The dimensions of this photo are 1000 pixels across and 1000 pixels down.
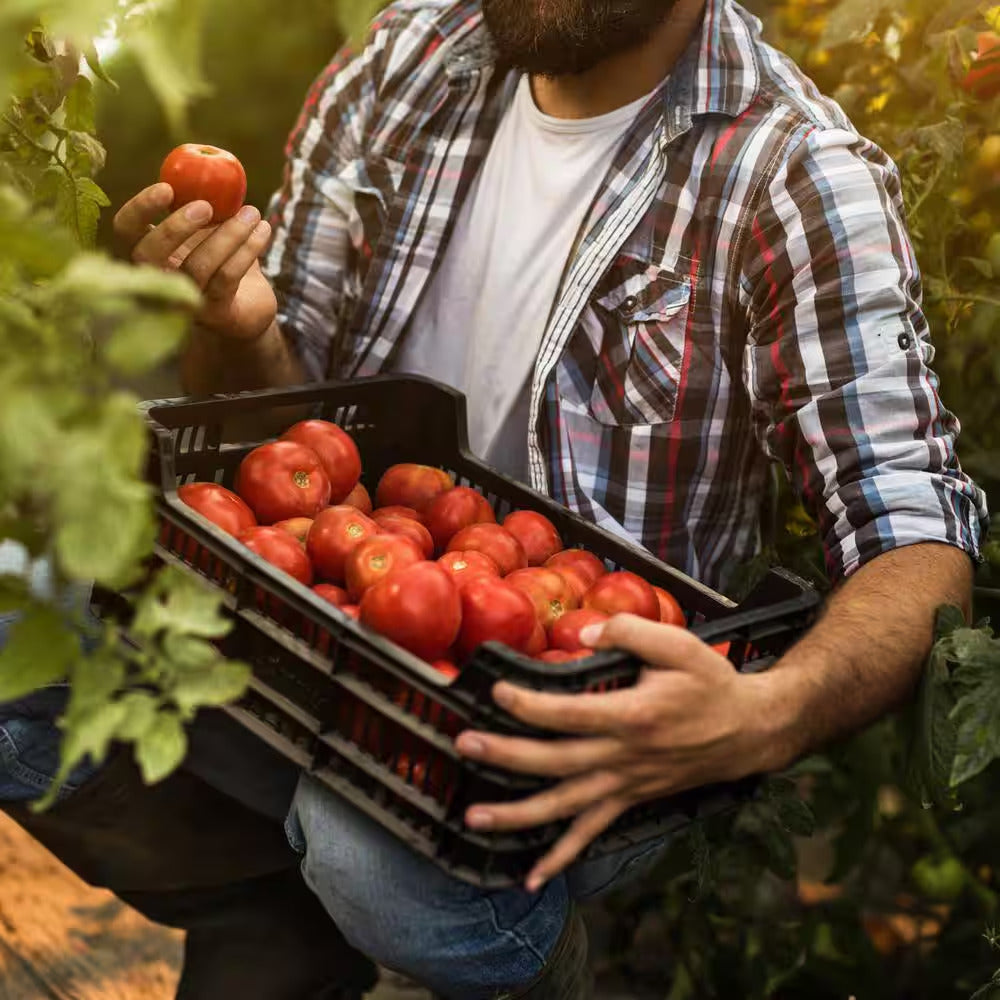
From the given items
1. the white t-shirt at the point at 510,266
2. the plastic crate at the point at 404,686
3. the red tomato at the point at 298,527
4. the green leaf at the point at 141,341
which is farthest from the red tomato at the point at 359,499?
the green leaf at the point at 141,341

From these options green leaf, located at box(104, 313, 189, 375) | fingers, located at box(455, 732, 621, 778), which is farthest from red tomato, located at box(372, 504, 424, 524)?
green leaf, located at box(104, 313, 189, 375)

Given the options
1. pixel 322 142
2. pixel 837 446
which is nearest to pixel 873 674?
pixel 837 446

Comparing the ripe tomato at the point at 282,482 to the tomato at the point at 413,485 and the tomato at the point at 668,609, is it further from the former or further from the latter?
the tomato at the point at 668,609

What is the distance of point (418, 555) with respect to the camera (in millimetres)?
1354

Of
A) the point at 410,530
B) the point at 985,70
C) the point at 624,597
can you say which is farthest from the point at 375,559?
the point at 985,70

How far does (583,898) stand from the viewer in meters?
1.58

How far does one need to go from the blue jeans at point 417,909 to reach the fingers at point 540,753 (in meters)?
0.27

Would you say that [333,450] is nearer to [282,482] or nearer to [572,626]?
[282,482]

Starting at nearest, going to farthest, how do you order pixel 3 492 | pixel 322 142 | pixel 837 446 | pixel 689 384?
1. pixel 3 492
2. pixel 837 446
3. pixel 689 384
4. pixel 322 142

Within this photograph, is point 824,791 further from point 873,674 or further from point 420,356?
point 420,356

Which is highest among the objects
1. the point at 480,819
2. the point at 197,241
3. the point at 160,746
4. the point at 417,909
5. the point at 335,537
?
the point at 197,241

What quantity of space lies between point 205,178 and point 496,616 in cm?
71

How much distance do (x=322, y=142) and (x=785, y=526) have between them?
40.7 inches

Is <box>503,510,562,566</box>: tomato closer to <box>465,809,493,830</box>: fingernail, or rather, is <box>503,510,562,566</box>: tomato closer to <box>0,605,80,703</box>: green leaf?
<box>465,809,493,830</box>: fingernail
